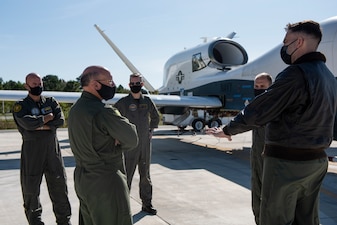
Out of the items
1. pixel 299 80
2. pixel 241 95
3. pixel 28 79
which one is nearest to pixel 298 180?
pixel 299 80

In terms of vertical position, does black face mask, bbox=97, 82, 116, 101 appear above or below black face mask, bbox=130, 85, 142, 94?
above

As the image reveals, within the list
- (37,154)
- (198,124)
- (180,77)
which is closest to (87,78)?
(37,154)

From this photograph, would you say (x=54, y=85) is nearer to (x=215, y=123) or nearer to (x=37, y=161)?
(x=215, y=123)

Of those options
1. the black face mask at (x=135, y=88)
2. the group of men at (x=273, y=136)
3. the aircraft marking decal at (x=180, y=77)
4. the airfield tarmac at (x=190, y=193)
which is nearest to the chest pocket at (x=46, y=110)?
the black face mask at (x=135, y=88)

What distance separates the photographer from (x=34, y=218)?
4.07 m

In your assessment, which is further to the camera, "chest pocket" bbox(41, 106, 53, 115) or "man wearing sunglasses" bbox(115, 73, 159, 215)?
"man wearing sunglasses" bbox(115, 73, 159, 215)

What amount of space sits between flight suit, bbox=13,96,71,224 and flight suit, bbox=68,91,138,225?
1.58 meters

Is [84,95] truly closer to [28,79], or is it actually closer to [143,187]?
[28,79]

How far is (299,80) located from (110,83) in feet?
4.81

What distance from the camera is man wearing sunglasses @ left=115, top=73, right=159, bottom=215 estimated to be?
5.07m

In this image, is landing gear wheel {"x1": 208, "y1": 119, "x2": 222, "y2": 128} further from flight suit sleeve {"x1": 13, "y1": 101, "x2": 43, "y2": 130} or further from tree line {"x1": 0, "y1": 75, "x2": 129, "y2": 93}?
tree line {"x1": 0, "y1": 75, "x2": 129, "y2": 93}

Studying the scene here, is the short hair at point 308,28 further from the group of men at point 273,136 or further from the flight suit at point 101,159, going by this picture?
the flight suit at point 101,159

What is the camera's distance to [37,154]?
416cm

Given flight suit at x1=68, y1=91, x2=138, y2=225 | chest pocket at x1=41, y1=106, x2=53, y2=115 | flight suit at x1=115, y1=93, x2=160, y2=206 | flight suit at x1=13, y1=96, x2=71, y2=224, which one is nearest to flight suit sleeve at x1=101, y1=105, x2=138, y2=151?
flight suit at x1=68, y1=91, x2=138, y2=225
